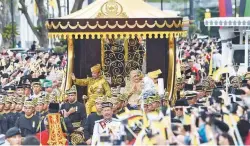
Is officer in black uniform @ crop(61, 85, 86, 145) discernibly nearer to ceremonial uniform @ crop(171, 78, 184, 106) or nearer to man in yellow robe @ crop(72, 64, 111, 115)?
man in yellow robe @ crop(72, 64, 111, 115)

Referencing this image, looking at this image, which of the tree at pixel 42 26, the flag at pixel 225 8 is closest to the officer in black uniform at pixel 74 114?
the flag at pixel 225 8

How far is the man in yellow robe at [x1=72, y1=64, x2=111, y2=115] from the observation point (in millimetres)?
16828

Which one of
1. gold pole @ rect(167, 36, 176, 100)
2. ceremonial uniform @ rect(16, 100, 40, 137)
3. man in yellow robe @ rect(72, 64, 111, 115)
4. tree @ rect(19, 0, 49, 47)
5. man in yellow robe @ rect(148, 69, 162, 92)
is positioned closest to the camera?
ceremonial uniform @ rect(16, 100, 40, 137)

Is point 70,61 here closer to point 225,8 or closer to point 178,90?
point 178,90

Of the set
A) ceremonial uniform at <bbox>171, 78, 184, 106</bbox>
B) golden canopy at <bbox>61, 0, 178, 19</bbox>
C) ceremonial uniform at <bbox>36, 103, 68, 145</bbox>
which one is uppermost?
golden canopy at <bbox>61, 0, 178, 19</bbox>

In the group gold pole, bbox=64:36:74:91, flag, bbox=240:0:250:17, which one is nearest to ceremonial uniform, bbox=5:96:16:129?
gold pole, bbox=64:36:74:91

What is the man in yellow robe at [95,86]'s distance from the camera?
16.8 metres

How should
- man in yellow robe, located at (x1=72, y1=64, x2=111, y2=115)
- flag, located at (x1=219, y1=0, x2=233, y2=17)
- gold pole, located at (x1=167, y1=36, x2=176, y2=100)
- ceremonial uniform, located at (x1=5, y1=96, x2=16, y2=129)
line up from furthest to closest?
flag, located at (x1=219, y1=0, x2=233, y2=17) < gold pole, located at (x1=167, y1=36, x2=176, y2=100) < man in yellow robe, located at (x1=72, y1=64, x2=111, y2=115) < ceremonial uniform, located at (x1=5, y1=96, x2=16, y2=129)

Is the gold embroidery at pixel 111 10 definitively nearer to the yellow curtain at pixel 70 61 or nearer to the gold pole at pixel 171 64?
the yellow curtain at pixel 70 61

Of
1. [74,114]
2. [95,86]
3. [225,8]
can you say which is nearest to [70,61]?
[95,86]

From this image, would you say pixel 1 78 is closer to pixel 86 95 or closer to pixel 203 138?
pixel 86 95

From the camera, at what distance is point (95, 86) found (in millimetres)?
17281

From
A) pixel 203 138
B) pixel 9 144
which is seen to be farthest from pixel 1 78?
pixel 203 138

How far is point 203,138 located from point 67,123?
463 cm
